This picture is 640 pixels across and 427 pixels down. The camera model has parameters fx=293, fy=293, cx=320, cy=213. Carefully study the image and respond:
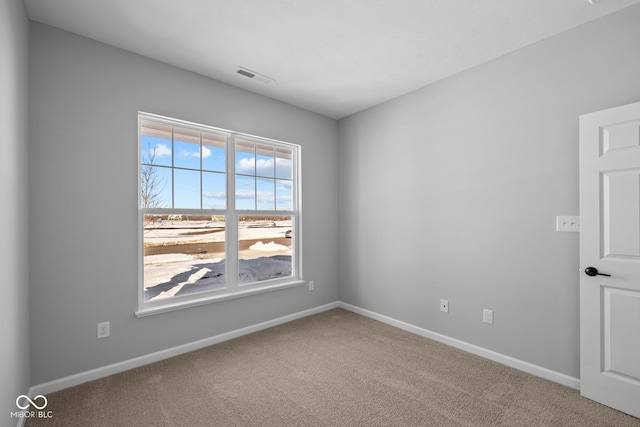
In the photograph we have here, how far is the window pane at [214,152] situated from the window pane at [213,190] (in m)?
0.08

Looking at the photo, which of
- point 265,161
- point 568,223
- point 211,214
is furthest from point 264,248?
point 568,223

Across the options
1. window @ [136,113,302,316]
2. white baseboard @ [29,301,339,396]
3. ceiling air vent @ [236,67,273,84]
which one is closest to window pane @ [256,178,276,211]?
window @ [136,113,302,316]

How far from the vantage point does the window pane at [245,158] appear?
134 inches

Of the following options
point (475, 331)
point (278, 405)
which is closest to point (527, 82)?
point (475, 331)

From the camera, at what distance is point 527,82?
2.52 m

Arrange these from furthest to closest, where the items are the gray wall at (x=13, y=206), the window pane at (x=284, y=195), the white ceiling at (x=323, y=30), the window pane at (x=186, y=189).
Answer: the window pane at (x=284, y=195), the window pane at (x=186, y=189), the white ceiling at (x=323, y=30), the gray wall at (x=13, y=206)

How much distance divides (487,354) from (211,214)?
3044mm

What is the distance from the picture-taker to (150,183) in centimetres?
279

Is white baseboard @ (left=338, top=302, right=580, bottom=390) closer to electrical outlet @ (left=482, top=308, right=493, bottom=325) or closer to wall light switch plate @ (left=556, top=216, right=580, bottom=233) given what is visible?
electrical outlet @ (left=482, top=308, right=493, bottom=325)

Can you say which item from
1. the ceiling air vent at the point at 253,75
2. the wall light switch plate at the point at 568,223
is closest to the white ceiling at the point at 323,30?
the ceiling air vent at the point at 253,75

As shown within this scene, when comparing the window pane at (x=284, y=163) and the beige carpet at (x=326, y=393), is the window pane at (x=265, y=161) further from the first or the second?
the beige carpet at (x=326, y=393)

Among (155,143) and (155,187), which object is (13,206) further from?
(155,143)

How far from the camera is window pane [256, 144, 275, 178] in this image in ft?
11.7

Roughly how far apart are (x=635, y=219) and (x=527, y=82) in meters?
1.34
